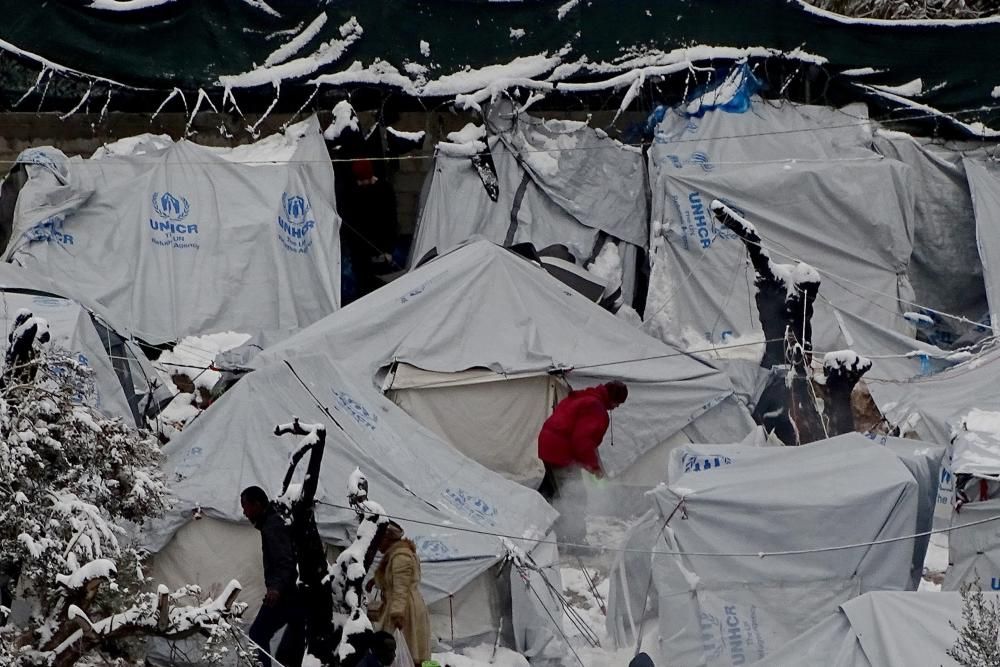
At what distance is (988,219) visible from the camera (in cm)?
1586

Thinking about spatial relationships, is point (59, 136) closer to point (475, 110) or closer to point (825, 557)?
point (475, 110)

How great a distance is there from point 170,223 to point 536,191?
10.5 feet

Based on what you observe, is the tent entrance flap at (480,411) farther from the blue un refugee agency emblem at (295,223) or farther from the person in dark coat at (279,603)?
the person in dark coat at (279,603)

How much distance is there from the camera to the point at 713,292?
15.2m

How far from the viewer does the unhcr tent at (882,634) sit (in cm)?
785

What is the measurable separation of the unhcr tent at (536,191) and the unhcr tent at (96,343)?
3.43 meters

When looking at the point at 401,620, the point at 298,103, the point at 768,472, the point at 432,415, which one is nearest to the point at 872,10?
the point at 298,103

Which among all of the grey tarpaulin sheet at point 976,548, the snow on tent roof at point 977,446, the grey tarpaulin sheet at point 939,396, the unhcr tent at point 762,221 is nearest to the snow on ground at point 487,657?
the grey tarpaulin sheet at point 976,548

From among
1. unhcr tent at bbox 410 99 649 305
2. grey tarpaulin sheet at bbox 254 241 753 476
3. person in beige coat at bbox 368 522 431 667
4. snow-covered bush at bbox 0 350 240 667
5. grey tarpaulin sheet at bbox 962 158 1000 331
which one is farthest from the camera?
grey tarpaulin sheet at bbox 962 158 1000 331

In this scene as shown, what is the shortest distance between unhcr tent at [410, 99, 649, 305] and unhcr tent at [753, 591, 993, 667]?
7.47 meters

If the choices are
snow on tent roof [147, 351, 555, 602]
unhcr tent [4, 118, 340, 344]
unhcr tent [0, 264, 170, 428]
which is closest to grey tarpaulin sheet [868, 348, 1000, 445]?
snow on tent roof [147, 351, 555, 602]

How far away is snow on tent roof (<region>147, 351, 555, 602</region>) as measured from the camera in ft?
32.8

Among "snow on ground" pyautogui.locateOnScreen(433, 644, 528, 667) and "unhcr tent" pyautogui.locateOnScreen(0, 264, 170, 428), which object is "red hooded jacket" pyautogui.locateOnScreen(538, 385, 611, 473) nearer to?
"snow on ground" pyautogui.locateOnScreen(433, 644, 528, 667)

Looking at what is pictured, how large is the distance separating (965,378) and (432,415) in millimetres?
3867
